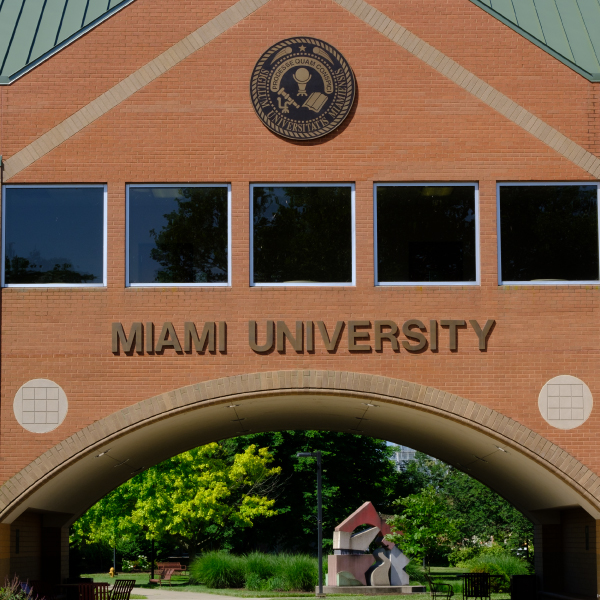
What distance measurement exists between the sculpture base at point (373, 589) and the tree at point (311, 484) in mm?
18425

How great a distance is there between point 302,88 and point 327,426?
823cm

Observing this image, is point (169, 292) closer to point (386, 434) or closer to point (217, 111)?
point (217, 111)

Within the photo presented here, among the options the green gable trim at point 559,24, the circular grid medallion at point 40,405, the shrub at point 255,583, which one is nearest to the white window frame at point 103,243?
the circular grid medallion at point 40,405

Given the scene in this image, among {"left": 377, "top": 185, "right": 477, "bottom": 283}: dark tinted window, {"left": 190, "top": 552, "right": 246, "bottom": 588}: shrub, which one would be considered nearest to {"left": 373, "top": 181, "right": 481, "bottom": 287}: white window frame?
{"left": 377, "top": 185, "right": 477, "bottom": 283}: dark tinted window

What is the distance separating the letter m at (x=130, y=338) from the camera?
16.7m

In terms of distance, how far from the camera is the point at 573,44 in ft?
61.4

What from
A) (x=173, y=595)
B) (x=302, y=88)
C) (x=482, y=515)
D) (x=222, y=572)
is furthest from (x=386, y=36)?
(x=482, y=515)

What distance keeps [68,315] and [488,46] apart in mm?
8599

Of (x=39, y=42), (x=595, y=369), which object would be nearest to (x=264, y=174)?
(x=39, y=42)

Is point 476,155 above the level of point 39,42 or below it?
below

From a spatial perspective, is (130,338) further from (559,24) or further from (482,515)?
(482,515)

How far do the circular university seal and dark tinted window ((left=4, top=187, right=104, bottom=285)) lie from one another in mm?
3275

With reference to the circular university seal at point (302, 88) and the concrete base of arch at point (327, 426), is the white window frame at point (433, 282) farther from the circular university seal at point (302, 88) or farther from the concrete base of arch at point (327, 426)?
the concrete base of arch at point (327, 426)

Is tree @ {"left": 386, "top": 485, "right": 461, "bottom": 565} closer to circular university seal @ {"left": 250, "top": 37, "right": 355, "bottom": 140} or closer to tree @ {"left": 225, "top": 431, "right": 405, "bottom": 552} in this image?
tree @ {"left": 225, "top": 431, "right": 405, "bottom": 552}
